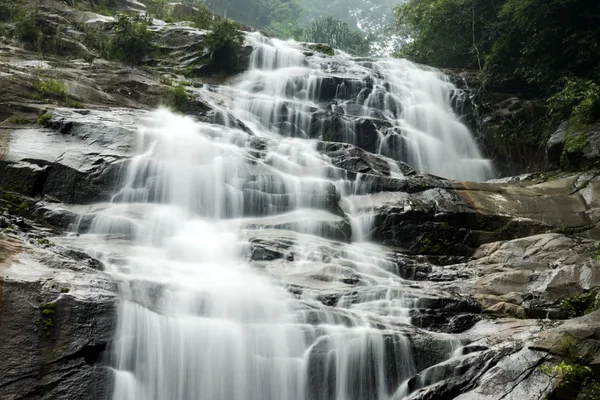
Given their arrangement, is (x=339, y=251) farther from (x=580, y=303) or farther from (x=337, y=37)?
(x=337, y=37)

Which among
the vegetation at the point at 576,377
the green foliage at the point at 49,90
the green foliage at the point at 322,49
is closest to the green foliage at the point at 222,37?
the green foliage at the point at 322,49

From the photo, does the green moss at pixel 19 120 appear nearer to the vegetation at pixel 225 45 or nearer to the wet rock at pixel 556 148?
the vegetation at pixel 225 45

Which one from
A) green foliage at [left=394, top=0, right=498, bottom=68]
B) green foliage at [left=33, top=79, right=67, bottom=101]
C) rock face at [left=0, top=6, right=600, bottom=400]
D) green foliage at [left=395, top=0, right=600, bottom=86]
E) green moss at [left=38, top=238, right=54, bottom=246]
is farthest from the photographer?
green foliage at [left=394, top=0, right=498, bottom=68]

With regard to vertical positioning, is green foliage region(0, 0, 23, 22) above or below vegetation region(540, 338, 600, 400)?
above

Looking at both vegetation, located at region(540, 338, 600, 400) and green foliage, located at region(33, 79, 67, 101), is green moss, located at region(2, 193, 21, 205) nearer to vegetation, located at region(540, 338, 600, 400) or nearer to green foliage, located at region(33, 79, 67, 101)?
green foliage, located at region(33, 79, 67, 101)

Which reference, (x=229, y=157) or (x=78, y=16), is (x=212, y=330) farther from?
(x=78, y=16)

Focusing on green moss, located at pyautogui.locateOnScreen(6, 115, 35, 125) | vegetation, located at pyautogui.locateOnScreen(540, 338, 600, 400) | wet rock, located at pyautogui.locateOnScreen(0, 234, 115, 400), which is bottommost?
vegetation, located at pyautogui.locateOnScreen(540, 338, 600, 400)

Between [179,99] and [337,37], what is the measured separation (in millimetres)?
24586

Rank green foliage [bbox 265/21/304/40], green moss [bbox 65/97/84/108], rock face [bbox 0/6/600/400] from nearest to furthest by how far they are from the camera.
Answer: rock face [bbox 0/6/600/400] < green moss [bbox 65/97/84/108] < green foliage [bbox 265/21/304/40]

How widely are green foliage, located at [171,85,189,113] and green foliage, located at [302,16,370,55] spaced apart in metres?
23.6

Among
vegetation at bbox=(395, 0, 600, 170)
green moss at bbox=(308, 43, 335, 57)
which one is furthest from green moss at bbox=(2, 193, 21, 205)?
green moss at bbox=(308, 43, 335, 57)

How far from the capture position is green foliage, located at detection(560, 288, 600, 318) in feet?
22.9

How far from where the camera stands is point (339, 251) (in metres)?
9.20

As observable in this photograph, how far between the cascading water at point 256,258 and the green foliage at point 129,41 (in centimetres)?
344
